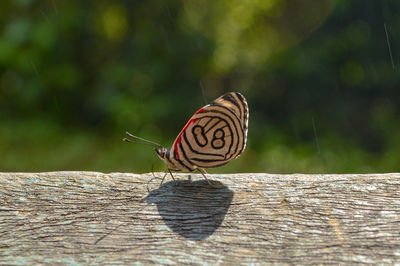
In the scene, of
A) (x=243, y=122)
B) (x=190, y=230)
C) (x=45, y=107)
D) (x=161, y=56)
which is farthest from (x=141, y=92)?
(x=190, y=230)

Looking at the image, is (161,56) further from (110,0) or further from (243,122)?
(243,122)

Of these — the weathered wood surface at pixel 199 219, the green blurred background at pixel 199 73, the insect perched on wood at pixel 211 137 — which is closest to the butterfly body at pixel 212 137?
the insect perched on wood at pixel 211 137

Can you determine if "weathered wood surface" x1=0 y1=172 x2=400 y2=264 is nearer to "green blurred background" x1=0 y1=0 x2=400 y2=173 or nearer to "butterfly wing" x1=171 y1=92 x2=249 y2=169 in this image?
"butterfly wing" x1=171 y1=92 x2=249 y2=169

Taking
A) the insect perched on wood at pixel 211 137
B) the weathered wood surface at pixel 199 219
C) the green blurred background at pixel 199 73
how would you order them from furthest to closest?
1. the green blurred background at pixel 199 73
2. the insect perched on wood at pixel 211 137
3. the weathered wood surface at pixel 199 219

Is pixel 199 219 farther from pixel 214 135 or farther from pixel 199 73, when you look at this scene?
pixel 199 73

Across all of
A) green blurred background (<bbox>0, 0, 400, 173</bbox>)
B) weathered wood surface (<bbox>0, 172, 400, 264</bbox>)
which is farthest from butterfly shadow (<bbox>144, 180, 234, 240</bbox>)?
green blurred background (<bbox>0, 0, 400, 173</bbox>)

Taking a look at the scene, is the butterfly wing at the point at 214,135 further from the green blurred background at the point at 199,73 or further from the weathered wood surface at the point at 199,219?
the green blurred background at the point at 199,73

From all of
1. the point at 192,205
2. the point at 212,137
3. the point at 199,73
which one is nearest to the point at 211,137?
the point at 212,137
